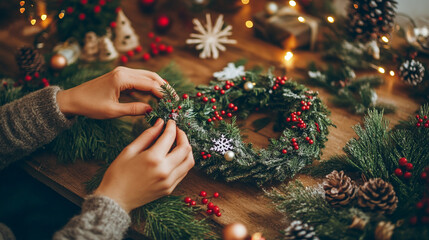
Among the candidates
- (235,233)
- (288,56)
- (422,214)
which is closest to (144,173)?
(235,233)

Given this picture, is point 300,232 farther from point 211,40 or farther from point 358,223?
point 211,40

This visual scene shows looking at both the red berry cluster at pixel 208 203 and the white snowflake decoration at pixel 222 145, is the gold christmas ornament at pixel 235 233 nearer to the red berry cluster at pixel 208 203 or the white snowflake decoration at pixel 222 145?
the red berry cluster at pixel 208 203

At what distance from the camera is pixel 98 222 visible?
2.41 ft

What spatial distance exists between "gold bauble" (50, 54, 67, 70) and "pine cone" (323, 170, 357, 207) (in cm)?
104

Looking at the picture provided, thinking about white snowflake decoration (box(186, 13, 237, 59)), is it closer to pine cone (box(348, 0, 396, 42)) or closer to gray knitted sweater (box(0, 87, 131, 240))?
pine cone (box(348, 0, 396, 42))

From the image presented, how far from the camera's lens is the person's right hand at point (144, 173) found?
2.52ft

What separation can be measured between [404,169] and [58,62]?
1.22m

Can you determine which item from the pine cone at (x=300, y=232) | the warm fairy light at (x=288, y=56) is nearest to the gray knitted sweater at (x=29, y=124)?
the pine cone at (x=300, y=232)

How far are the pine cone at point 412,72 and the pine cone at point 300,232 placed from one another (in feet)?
2.36

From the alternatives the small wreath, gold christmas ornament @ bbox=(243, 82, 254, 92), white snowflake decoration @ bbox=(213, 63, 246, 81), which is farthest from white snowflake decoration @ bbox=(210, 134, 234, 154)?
white snowflake decoration @ bbox=(213, 63, 246, 81)

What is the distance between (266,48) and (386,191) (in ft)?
2.67

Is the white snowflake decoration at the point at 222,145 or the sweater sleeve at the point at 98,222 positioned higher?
the white snowflake decoration at the point at 222,145

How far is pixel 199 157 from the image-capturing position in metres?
0.90

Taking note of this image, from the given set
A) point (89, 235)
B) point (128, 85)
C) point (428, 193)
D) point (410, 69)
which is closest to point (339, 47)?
point (410, 69)
